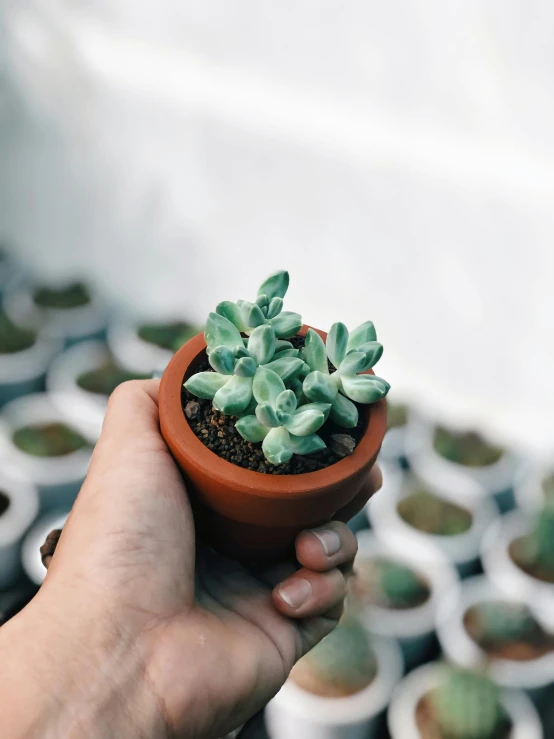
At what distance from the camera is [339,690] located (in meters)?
1.12

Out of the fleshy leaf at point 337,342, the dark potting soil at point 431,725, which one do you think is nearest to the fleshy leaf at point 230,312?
the fleshy leaf at point 337,342

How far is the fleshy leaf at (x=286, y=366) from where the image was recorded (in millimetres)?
757

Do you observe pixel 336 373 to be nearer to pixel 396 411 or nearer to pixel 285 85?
pixel 396 411

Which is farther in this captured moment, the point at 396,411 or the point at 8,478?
the point at 396,411

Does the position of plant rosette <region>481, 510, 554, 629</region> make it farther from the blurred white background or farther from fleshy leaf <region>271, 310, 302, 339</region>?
fleshy leaf <region>271, 310, 302, 339</region>

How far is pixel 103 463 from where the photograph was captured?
825mm

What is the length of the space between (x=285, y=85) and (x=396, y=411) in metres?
0.74

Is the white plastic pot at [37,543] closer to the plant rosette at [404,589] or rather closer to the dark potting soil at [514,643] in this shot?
the plant rosette at [404,589]

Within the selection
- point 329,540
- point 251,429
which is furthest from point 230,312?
point 329,540

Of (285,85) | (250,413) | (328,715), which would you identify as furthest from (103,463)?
(285,85)

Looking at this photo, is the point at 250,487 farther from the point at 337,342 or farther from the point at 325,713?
the point at 325,713

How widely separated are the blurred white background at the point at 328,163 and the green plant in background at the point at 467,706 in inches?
23.0

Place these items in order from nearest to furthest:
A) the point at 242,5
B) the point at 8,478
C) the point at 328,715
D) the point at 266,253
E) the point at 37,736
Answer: the point at 37,736 → the point at 328,715 → the point at 8,478 → the point at 242,5 → the point at 266,253

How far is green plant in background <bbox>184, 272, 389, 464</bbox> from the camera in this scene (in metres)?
0.72
